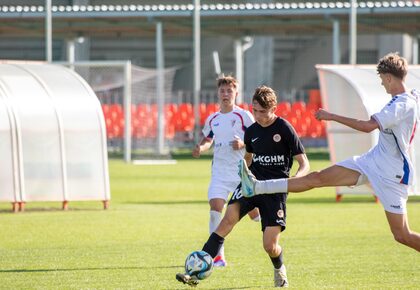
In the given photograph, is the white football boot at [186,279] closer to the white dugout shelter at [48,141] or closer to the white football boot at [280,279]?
the white football boot at [280,279]

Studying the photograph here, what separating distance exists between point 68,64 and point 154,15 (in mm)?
13701

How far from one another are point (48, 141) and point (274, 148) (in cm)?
1069

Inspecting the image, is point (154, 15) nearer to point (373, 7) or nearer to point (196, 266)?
point (373, 7)

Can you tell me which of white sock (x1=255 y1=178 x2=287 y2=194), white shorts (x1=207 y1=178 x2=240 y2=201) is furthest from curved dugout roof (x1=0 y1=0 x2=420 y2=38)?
white sock (x1=255 y1=178 x2=287 y2=194)

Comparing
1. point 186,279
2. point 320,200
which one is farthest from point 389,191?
point 320,200

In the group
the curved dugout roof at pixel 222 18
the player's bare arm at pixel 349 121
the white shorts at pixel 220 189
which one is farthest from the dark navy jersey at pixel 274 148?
the curved dugout roof at pixel 222 18

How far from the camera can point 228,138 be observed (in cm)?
1367

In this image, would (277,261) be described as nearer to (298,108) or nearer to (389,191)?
(389,191)

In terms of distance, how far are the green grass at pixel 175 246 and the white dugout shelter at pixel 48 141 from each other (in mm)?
445

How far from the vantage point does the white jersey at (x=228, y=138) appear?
44.7 ft

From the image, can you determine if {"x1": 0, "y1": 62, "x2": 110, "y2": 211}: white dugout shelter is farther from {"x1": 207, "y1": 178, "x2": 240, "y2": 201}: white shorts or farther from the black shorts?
the black shorts

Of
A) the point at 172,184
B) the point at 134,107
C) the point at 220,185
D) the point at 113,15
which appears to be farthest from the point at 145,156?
the point at 220,185

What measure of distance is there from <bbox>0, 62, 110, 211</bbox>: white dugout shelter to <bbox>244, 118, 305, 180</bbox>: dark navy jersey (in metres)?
10.3

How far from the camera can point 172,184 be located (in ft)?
95.2
